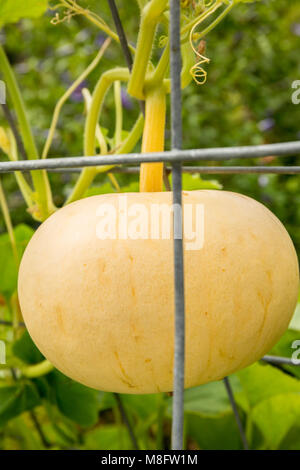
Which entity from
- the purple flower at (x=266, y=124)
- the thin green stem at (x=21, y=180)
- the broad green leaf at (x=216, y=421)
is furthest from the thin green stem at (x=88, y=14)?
the purple flower at (x=266, y=124)

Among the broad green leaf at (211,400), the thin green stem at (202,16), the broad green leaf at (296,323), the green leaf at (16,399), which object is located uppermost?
the thin green stem at (202,16)

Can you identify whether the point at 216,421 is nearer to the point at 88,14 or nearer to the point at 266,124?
the point at 88,14

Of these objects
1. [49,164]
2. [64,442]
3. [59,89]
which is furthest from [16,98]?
[59,89]

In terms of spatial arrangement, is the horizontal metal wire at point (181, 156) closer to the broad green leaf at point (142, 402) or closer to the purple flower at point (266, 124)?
the broad green leaf at point (142, 402)

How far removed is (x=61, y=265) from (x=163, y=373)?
10cm

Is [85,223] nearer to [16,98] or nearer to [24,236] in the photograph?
[16,98]

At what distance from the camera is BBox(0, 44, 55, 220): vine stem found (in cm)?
49

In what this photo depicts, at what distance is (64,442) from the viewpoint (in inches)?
30.7

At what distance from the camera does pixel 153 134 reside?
387 mm

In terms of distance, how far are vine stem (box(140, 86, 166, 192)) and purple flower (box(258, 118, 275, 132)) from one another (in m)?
1.53

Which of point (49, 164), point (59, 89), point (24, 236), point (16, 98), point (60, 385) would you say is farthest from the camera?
point (59, 89)

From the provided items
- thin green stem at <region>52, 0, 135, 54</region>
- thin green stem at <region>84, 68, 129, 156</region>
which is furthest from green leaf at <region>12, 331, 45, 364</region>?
thin green stem at <region>52, 0, 135, 54</region>

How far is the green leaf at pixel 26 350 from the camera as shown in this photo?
0.61 metres

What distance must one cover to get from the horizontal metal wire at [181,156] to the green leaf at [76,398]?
1.29 ft
